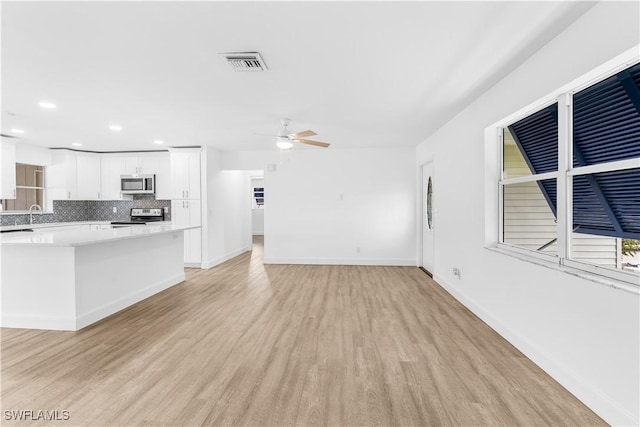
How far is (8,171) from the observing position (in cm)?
524

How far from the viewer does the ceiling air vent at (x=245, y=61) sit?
2357mm

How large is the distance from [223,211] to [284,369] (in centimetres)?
489

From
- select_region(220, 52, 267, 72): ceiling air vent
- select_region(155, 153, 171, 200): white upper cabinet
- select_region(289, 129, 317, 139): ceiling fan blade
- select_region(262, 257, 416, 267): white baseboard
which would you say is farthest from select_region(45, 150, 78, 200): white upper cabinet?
select_region(220, 52, 267, 72): ceiling air vent

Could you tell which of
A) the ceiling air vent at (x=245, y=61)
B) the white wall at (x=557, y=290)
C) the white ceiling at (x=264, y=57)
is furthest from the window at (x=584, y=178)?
the ceiling air vent at (x=245, y=61)

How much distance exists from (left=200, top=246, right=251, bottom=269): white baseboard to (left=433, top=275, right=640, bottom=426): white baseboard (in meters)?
5.03

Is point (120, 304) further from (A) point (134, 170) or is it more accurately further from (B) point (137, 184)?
(A) point (134, 170)

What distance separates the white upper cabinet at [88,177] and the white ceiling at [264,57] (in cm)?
231

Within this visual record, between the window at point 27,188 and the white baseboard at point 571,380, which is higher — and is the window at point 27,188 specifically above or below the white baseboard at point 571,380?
above

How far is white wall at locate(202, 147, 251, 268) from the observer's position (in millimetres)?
6039

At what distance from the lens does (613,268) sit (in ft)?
6.02

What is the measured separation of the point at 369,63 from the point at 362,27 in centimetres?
53

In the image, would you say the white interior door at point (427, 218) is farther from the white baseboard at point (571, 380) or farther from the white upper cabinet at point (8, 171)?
the white upper cabinet at point (8, 171)

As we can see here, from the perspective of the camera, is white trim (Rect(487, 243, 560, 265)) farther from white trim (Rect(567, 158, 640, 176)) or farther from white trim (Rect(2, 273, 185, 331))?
white trim (Rect(2, 273, 185, 331))

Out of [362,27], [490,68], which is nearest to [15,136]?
[362,27]
